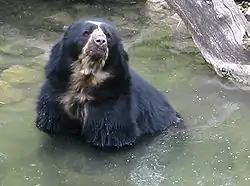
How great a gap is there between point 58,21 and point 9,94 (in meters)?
2.15

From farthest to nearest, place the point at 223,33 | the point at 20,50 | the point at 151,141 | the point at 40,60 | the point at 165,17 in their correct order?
the point at 165,17, the point at 20,50, the point at 40,60, the point at 223,33, the point at 151,141

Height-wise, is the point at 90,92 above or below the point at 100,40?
below

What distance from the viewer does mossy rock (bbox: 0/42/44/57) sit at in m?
6.44

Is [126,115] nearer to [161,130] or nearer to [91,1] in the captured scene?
[161,130]

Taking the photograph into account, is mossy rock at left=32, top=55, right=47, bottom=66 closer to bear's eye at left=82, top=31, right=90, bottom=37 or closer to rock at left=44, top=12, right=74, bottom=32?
rock at left=44, top=12, right=74, bottom=32

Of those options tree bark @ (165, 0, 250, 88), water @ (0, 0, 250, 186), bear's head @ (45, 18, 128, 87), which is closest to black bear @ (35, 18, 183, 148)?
bear's head @ (45, 18, 128, 87)

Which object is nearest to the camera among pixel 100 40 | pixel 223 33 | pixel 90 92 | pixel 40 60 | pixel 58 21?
pixel 100 40

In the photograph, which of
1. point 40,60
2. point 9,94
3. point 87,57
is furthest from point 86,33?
point 40,60

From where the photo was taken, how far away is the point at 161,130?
510cm

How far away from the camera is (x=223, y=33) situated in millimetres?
5809

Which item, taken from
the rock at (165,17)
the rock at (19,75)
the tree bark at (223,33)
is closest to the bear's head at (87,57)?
the rock at (19,75)

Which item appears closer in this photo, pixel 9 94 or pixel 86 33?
pixel 86 33

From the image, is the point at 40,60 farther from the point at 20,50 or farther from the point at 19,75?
the point at 19,75

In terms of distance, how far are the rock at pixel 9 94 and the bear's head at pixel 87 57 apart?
75 cm
